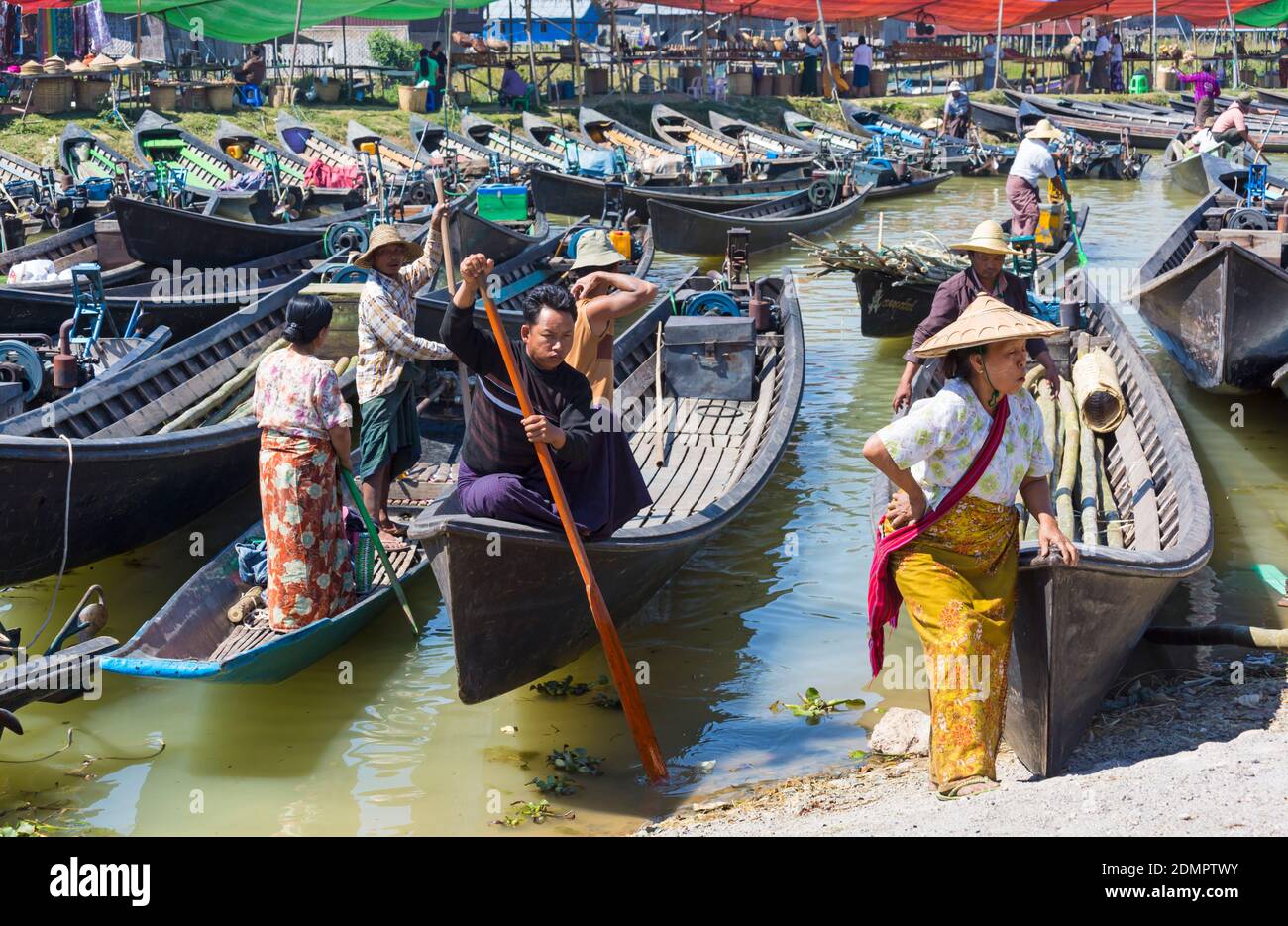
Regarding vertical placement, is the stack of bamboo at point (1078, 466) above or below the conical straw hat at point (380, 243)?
below

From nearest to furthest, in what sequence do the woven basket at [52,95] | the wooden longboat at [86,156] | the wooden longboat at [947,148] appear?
the wooden longboat at [86,156]
the woven basket at [52,95]
the wooden longboat at [947,148]

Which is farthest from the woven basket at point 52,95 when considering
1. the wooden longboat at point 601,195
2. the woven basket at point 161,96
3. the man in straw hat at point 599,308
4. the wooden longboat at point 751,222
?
the man in straw hat at point 599,308

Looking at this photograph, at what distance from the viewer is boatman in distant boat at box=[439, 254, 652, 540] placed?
500 cm

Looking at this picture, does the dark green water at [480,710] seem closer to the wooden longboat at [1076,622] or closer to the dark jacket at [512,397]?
the wooden longboat at [1076,622]

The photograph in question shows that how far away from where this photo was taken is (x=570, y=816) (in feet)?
17.6

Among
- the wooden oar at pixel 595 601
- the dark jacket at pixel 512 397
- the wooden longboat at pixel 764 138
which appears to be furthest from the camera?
the wooden longboat at pixel 764 138

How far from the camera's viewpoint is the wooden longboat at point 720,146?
21.6m

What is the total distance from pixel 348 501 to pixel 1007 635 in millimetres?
3827

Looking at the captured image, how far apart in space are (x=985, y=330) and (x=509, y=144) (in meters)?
19.9

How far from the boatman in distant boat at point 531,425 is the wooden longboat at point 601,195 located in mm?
12504

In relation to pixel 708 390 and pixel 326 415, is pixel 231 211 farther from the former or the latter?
pixel 326 415

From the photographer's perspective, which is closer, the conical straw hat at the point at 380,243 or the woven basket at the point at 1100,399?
the conical straw hat at the point at 380,243

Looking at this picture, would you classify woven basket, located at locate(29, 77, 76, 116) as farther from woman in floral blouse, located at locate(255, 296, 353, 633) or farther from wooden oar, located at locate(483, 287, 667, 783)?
wooden oar, located at locate(483, 287, 667, 783)

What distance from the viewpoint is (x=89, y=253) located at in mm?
13680
